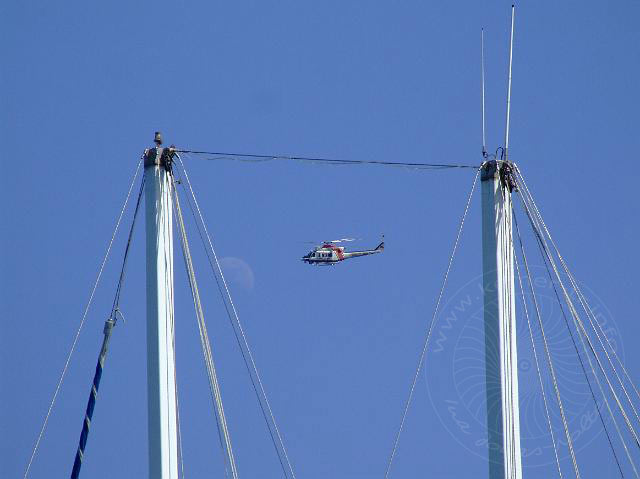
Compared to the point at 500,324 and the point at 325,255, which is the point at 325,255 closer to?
the point at 325,255

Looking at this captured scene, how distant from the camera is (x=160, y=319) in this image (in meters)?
51.9

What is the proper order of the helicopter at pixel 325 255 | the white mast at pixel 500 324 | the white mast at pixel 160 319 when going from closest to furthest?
the white mast at pixel 160 319 < the white mast at pixel 500 324 < the helicopter at pixel 325 255

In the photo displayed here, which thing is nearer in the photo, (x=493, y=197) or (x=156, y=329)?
(x=156, y=329)

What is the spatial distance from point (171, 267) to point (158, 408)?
435cm

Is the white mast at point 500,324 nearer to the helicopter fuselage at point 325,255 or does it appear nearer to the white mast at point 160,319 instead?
the white mast at point 160,319

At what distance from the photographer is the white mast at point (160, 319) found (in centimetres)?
5078

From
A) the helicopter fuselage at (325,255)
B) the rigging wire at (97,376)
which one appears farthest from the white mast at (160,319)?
the helicopter fuselage at (325,255)

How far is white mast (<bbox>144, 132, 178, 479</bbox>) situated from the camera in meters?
50.8

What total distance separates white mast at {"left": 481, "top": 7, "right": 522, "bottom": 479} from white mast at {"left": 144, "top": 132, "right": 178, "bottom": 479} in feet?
34.5

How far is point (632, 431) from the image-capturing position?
58.2 meters

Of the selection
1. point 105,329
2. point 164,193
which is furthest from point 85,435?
point 164,193

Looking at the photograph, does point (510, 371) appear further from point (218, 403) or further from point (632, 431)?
point (218, 403)

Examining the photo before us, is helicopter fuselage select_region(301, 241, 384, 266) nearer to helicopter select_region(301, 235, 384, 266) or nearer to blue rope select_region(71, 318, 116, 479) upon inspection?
helicopter select_region(301, 235, 384, 266)

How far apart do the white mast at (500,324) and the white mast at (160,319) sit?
10.5 m
